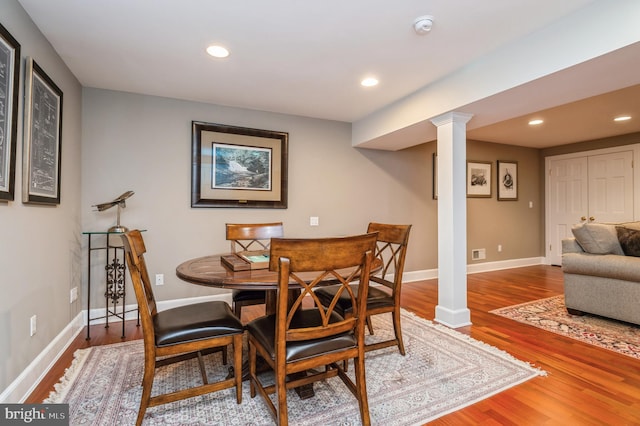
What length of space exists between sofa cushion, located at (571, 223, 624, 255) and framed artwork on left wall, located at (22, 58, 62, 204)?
454 centimetres

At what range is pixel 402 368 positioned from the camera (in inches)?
84.0

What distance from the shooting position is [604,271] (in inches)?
116

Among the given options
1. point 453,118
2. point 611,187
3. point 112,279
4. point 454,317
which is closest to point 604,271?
point 454,317

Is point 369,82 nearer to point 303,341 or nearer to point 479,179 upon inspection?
point 303,341

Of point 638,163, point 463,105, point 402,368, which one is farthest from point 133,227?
point 638,163

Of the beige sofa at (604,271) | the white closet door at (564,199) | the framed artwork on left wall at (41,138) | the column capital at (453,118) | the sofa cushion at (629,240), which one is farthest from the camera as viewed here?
the white closet door at (564,199)

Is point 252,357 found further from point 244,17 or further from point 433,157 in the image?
point 433,157

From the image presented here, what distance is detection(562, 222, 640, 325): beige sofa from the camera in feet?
9.23

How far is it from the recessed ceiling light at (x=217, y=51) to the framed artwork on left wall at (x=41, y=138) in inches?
41.9

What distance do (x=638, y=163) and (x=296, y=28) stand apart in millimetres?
5710

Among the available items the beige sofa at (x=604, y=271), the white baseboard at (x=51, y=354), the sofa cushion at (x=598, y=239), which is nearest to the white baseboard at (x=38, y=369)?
the white baseboard at (x=51, y=354)

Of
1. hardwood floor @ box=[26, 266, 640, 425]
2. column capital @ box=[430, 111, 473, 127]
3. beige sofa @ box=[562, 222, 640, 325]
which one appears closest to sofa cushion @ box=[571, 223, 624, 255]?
beige sofa @ box=[562, 222, 640, 325]

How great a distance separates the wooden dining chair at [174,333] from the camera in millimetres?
1538

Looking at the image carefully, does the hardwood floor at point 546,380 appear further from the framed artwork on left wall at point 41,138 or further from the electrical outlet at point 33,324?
the framed artwork on left wall at point 41,138
